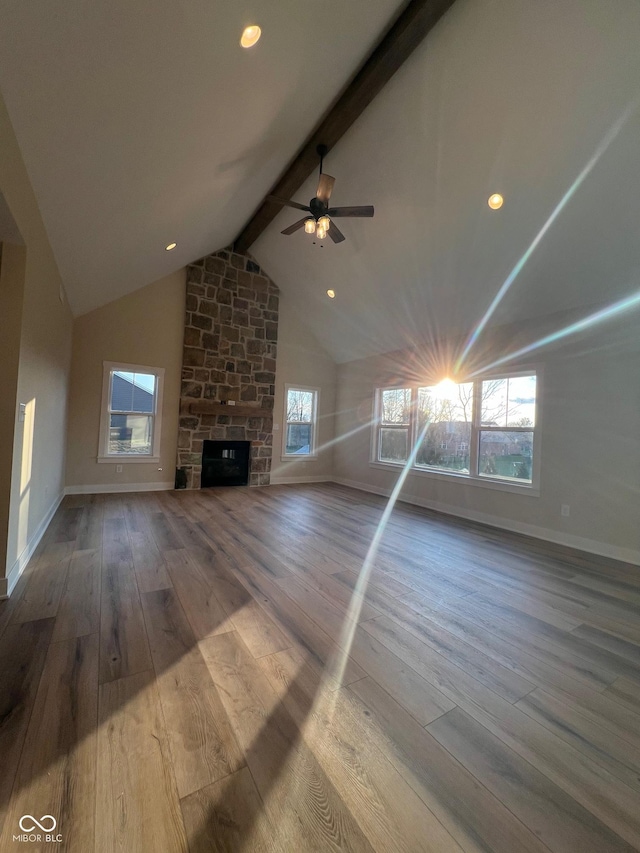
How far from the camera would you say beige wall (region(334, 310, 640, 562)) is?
361cm

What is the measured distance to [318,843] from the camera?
1029mm

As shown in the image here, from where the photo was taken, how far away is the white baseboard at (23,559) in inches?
92.0

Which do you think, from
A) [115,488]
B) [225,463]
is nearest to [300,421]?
[225,463]

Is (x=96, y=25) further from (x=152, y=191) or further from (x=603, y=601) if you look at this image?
(x=603, y=601)

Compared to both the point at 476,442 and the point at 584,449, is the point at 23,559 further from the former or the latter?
the point at 584,449

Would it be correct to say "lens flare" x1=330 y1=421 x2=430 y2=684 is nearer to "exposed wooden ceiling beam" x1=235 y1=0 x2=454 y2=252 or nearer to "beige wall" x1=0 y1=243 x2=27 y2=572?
"beige wall" x1=0 y1=243 x2=27 y2=572

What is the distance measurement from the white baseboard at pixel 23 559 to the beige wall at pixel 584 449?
196 inches

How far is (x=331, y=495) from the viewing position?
6246mm

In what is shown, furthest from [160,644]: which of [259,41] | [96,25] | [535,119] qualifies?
[535,119]

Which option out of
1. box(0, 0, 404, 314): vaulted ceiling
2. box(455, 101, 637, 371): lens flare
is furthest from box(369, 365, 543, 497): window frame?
box(0, 0, 404, 314): vaulted ceiling

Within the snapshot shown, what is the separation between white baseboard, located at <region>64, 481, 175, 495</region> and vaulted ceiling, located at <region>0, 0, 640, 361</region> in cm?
278

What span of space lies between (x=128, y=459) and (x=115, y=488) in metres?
0.49

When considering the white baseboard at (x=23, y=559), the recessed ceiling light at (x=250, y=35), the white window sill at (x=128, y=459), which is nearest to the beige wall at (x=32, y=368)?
the white baseboard at (x=23, y=559)

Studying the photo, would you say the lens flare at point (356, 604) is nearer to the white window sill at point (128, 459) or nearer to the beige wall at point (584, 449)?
the beige wall at point (584, 449)
